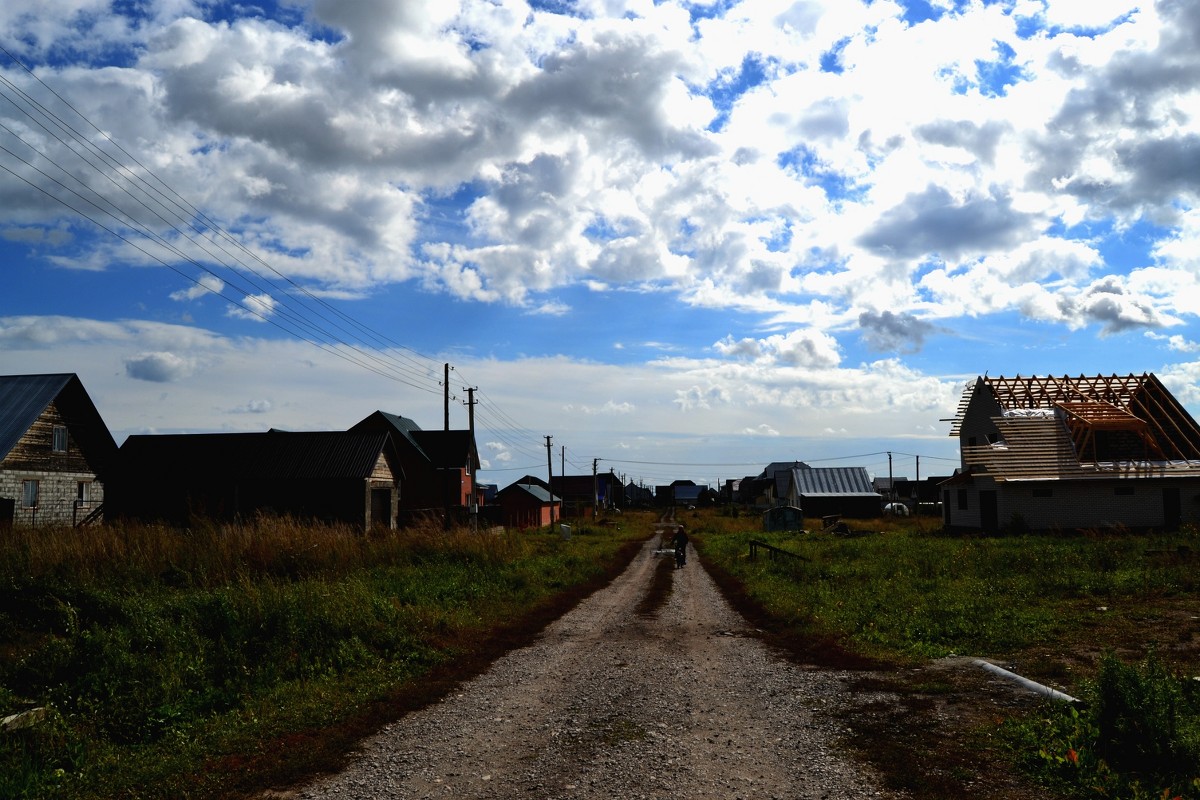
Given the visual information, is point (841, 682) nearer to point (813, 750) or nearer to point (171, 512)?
point (813, 750)

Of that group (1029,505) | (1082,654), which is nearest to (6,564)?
(1082,654)

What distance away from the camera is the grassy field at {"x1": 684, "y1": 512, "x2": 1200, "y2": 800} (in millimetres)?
6754

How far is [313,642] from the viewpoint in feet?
40.1

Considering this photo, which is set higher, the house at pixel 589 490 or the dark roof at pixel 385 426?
the dark roof at pixel 385 426

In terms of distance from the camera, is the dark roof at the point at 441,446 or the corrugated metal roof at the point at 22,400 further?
the dark roof at the point at 441,446

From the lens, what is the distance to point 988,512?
39.8 metres

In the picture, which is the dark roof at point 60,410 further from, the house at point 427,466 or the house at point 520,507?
the house at point 520,507

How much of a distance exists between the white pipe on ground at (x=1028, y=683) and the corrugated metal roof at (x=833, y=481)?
58.6 meters

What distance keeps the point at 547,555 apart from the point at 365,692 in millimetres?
19681

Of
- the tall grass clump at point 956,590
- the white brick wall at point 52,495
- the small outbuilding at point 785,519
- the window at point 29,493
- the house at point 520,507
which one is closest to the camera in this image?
the tall grass clump at point 956,590

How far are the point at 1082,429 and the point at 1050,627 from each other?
2916cm

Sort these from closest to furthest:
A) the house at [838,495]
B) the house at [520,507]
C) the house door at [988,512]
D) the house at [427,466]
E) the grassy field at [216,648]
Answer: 1. the grassy field at [216,648]
2. the house door at [988,512]
3. the house at [427,466]
4. the house at [520,507]
5. the house at [838,495]

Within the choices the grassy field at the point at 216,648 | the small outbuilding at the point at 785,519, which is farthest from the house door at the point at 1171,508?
the grassy field at the point at 216,648

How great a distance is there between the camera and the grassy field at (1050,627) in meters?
6.75
